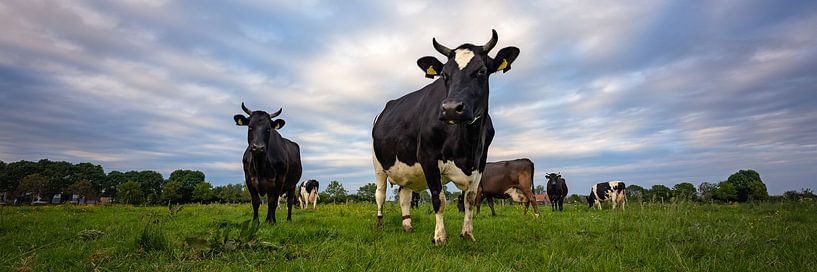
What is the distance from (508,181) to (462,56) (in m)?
12.2

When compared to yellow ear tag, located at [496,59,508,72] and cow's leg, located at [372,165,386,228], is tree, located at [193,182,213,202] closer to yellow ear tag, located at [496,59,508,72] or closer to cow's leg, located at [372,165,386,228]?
cow's leg, located at [372,165,386,228]

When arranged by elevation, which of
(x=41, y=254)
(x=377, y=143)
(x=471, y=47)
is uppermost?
(x=471, y=47)

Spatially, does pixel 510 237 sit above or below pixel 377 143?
below

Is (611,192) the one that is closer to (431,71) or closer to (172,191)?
(431,71)

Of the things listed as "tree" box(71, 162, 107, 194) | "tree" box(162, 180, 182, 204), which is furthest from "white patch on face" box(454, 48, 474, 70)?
"tree" box(71, 162, 107, 194)

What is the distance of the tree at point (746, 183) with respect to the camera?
3071 inches

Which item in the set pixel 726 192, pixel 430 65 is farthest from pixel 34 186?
pixel 726 192

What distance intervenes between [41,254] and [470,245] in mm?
4666

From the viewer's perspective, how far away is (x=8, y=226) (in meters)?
8.48

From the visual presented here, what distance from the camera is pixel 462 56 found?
534 cm

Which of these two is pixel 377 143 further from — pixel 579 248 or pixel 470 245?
pixel 579 248

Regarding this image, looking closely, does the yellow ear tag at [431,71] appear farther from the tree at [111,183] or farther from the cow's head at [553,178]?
the tree at [111,183]

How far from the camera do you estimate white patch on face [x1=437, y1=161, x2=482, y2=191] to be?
5.43m

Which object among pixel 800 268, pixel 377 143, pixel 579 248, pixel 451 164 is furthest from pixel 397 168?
pixel 800 268
